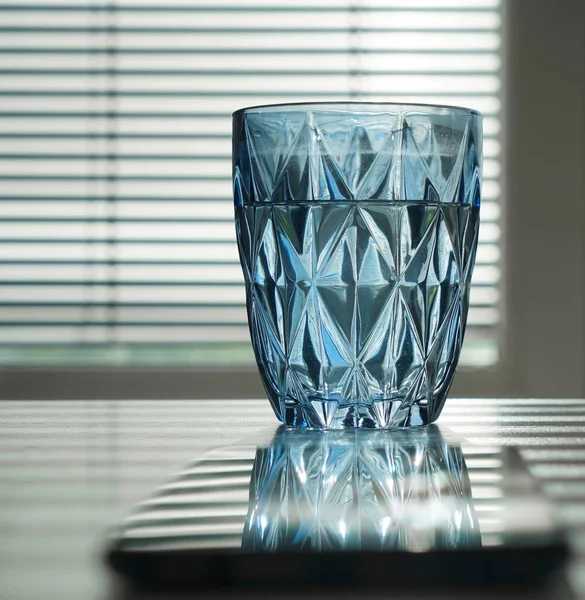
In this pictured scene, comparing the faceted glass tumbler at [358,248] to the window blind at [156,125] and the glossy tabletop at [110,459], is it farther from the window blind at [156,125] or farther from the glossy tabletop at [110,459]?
the window blind at [156,125]

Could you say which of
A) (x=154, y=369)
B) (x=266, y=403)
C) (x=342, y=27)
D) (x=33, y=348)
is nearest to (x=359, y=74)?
(x=342, y=27)

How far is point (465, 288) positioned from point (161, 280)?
1.33 metres

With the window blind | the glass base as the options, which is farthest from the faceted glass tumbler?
the window blind

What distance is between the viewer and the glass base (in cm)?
42

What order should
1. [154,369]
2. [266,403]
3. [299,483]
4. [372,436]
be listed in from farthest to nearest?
[154,369]
[266,403]
[372,436]
[299,483]

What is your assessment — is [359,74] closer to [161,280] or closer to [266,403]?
[161,280]

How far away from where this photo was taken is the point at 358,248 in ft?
1.36

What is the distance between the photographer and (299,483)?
0.95 feet

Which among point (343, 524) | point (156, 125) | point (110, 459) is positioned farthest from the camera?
point (156, 125)

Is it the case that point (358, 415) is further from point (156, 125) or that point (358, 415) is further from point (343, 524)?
point (156, 125)

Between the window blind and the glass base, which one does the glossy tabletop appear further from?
the window blind

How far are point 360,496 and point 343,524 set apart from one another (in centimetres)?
4

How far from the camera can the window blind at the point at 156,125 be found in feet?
5.70

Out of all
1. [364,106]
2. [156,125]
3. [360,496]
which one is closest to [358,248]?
[364,106]
